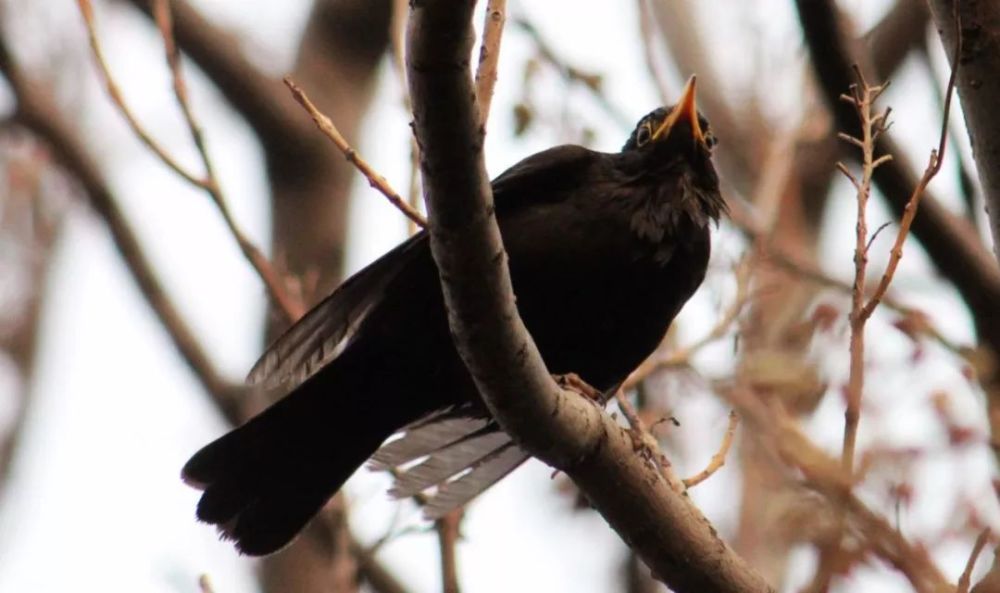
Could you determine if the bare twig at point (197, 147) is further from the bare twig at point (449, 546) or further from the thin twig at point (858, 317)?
the thin twig at point (858, 317)

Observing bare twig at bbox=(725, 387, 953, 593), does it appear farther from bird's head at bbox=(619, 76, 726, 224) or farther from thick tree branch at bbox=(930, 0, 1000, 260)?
bird's head at bbox=(619, 76, 726, 224)

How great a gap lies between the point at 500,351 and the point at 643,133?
1.99 meters

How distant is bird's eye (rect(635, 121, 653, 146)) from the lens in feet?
16.2

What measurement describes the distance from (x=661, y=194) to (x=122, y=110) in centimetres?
173

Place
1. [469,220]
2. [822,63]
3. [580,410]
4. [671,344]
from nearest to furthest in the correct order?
[469,220]
[580,410]
[822,63]
[671,344]

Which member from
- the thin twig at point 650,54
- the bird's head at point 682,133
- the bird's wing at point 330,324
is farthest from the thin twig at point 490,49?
the thin twig at point 650,54

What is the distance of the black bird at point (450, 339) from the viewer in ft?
13.9

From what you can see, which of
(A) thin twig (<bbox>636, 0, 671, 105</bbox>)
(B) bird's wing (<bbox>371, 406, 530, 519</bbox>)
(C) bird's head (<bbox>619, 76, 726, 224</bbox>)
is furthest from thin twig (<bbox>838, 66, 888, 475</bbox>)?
(A) thin twig (<bbox>636, 0, 671, 105</bbox>)

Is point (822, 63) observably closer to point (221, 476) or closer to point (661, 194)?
point (661, 194)

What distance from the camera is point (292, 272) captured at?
6.66 metres

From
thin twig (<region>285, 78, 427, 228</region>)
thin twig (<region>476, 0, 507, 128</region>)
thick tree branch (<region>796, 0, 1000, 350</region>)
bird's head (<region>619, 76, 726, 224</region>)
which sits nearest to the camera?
thin twig (<region>285, 78, 427, 228</region>)

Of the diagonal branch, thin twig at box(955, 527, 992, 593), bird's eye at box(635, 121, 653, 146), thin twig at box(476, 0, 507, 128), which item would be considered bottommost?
thin twig at box(955, 527, 992, 593)

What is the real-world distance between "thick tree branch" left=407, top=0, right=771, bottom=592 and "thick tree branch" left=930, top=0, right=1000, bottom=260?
3.44ft

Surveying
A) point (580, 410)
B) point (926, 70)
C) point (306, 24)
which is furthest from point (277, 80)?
point (580, 410)
